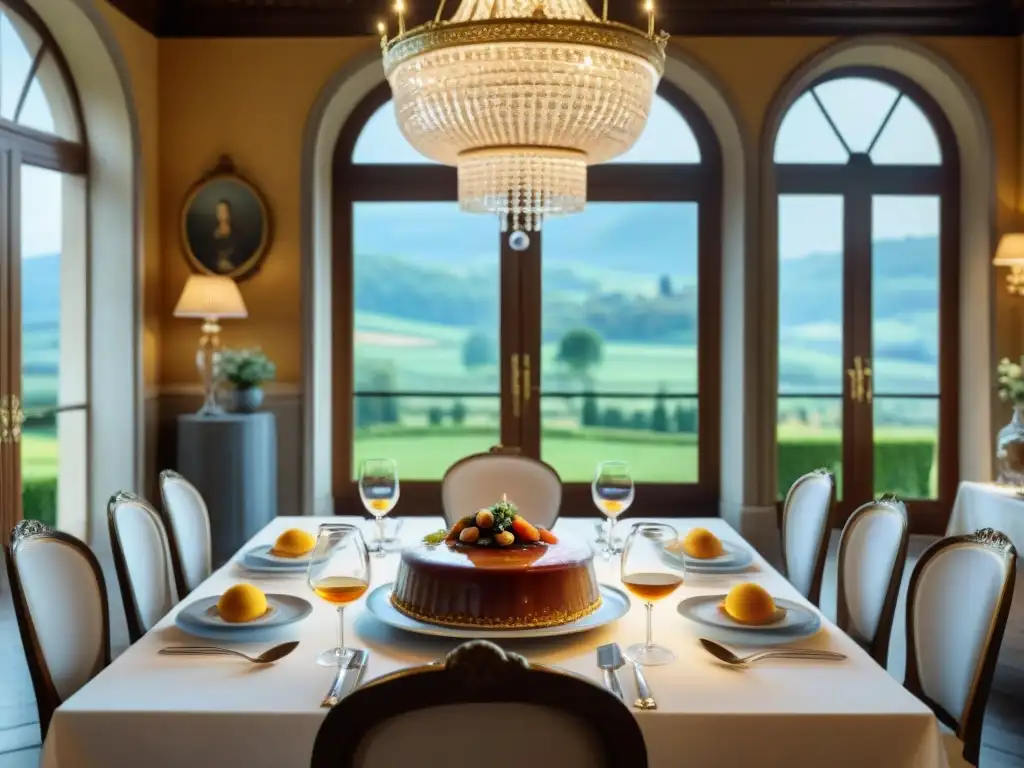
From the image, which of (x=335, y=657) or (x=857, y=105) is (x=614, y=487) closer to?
(x=335, y=657)

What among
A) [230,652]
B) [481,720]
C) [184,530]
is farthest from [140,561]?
[481,720]

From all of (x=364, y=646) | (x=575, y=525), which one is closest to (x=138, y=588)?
(x=364, y=646)

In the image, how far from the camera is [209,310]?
5094mm

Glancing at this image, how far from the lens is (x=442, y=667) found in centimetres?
121

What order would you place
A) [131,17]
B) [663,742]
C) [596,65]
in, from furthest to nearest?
[131,17], [596,65], [663,742]

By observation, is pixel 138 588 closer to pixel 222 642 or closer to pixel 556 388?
pixel 222 642

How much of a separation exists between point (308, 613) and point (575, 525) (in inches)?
51.7

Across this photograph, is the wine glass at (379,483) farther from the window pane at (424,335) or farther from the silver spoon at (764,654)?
the window pane at (424,335)

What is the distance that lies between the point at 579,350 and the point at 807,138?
1798 millimetres

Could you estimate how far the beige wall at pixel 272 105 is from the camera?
5574 mm

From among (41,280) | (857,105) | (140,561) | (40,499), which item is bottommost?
(40,499)

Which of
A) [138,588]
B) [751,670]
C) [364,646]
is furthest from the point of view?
[138,588]

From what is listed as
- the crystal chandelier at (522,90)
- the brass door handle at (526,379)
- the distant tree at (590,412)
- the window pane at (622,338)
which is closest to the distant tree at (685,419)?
the window pane at (622,338)

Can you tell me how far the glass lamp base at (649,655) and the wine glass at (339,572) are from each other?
496 millimetres
